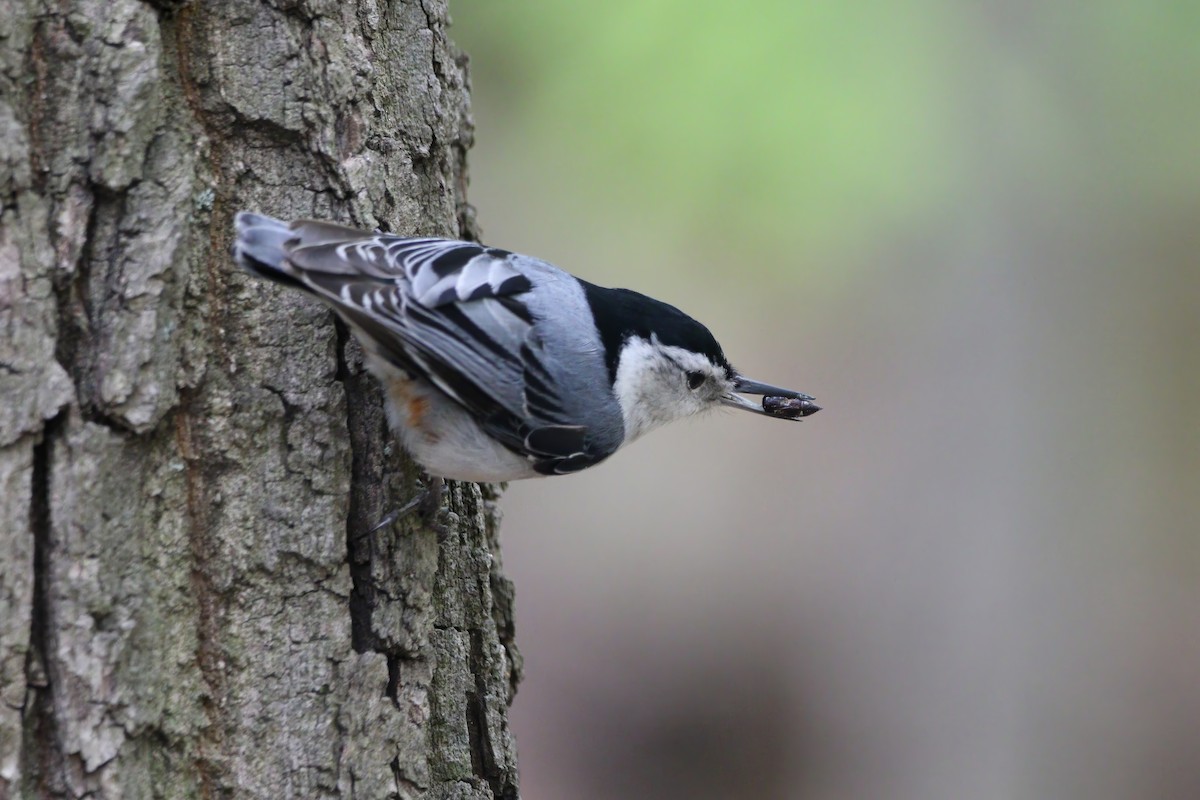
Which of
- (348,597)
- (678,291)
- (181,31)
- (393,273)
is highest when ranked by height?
(678,291)

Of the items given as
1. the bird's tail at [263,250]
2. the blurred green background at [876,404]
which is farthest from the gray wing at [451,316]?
the blurred green background at [876,404]

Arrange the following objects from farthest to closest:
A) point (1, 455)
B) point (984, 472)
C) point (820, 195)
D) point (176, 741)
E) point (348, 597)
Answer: point (984, 472)
point (820, 195)
point (348, 597)
point (176, 741)
point (1, 455)

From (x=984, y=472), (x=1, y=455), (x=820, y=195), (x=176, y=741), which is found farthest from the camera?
(x=984, y=472)

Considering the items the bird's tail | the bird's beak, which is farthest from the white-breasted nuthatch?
the bird's beak

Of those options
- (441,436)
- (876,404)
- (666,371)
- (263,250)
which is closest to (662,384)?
(666,371)

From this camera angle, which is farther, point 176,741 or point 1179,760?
point 1179,760

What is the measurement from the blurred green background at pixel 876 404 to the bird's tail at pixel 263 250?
2462mm

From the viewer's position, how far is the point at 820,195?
391 centimetres

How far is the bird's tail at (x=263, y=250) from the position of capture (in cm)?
166

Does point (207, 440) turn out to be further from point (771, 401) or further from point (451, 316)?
point (771, 401)

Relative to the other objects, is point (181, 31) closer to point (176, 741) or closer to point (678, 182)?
point (176, 741)

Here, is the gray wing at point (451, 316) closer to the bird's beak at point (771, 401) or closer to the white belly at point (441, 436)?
the white belly at point (441, 436)

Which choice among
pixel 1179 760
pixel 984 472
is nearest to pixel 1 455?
pixel 984 472

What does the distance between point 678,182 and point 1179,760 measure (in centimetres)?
328
